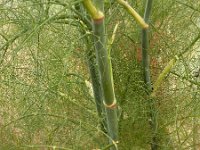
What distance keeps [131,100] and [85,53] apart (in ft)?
1.17

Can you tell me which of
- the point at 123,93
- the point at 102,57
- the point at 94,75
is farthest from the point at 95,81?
the point at 102,57

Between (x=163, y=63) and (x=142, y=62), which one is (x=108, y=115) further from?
(x=163, y=63)

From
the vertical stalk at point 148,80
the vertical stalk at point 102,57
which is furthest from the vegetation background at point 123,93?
the vertical stalk at point 102,57

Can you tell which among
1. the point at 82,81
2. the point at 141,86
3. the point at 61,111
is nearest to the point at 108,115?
the point at 141,86

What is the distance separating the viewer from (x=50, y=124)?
1650 millimetres

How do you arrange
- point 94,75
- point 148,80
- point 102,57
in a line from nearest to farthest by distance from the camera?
1. point 102,57
2. point 94,75
3. point 148,80

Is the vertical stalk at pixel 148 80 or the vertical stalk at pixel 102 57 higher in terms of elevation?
the vertical stalk at pixel 148 80

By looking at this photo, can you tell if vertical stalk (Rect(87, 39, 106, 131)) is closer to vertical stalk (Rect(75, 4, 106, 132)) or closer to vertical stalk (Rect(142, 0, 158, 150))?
vertical stalk (Rect(75, 4, 106, 132))

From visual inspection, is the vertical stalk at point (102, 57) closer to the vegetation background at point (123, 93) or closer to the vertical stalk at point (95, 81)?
the vertical stalk at point (95, 81)

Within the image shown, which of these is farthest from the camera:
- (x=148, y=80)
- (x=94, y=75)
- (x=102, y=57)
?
(x=148, y=80)

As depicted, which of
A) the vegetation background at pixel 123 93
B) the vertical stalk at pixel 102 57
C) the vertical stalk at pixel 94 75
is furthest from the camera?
the vegetation background at pixel 123 93

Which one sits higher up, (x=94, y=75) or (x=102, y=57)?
(x=94, y=75)

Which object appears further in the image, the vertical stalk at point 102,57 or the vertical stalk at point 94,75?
the vertical stalk at point 94,75

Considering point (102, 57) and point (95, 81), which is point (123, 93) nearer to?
point (95, 81)
